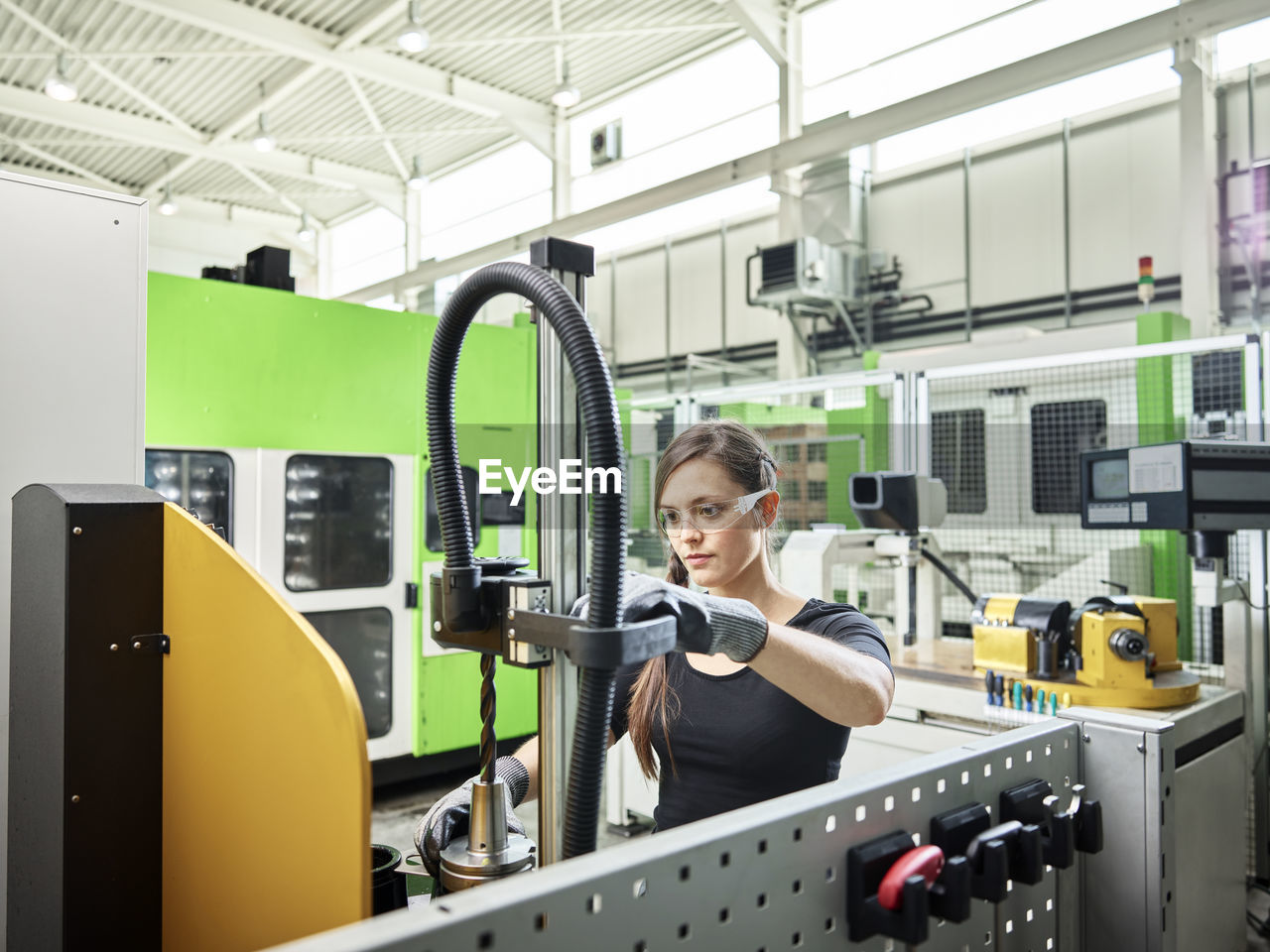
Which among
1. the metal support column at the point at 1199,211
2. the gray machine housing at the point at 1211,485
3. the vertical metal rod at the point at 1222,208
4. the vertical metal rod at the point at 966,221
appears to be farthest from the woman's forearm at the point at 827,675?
the vertical metal rod at the point at 966,221

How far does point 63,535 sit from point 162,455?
256cm

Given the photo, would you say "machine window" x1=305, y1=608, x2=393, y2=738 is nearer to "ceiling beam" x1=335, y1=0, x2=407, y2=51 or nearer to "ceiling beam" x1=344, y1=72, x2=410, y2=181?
"ceiling beam" x1=335, y1=0, x2=407, y2=51

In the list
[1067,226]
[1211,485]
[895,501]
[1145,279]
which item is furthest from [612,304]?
[1211,485]

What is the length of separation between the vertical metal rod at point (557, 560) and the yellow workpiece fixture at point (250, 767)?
149 mm

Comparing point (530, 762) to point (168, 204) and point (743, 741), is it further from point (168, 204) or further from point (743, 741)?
point (168, 204)

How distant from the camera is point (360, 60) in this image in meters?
6.62

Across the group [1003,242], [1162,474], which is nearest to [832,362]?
[1003,242]

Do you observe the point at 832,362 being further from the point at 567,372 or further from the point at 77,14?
the point at 567,372

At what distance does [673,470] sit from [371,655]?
114 inches

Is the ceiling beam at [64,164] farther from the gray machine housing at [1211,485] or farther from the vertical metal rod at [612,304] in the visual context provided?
the gray machine housing at [1211,485]

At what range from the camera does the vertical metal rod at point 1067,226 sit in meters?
5.96

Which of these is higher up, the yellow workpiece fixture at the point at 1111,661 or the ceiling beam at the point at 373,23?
the ceiling beam at the point at 373,23

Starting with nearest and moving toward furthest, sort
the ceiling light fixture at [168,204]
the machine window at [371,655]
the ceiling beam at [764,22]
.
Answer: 1. the machine window at [371,655]
2. the ceiling beam at [764,22]
3. the ceiling light fixture at [168,204]

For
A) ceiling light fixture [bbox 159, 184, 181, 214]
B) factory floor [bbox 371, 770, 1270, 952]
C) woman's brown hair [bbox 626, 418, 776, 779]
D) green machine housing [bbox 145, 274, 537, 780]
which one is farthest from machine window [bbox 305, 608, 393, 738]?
ceiling light fixture [bbox 159, 184, 181, 214]
